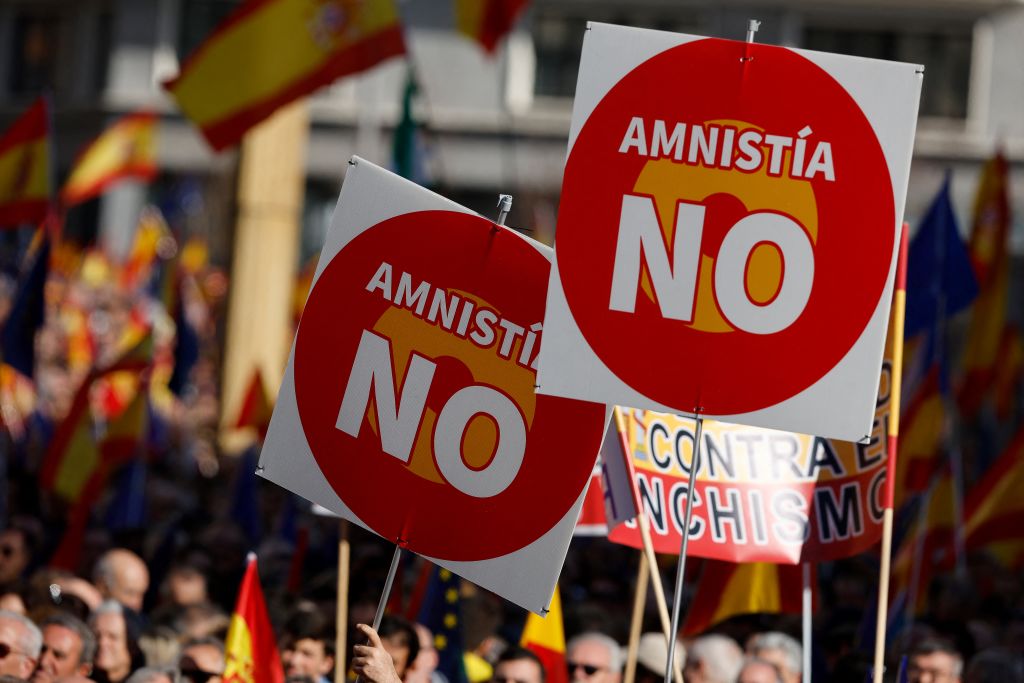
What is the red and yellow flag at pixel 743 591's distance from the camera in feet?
22.6

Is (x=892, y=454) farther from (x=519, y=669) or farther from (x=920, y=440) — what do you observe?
(x=920, y=440)

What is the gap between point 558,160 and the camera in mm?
36625

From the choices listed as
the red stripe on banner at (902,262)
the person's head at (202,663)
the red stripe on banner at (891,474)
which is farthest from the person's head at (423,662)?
the red stripe on banner at (902,262)

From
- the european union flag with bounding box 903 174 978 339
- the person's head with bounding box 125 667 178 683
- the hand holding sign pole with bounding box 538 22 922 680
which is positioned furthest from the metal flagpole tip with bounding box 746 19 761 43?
the european union flag with bounding box 903 174 978 339

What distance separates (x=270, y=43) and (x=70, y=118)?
32089 millimetres

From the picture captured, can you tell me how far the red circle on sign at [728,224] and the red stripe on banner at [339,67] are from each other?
7671 mm

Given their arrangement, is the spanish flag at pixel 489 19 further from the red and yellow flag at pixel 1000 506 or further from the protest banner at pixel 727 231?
the protest banner at pixel 727 231

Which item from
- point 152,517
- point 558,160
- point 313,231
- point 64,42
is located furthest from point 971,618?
point 64,42

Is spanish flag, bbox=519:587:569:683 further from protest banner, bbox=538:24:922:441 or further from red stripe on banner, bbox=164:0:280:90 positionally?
red stripe on banner, bbox=164:0:280:90

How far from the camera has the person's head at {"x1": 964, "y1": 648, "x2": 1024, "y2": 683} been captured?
6469mm

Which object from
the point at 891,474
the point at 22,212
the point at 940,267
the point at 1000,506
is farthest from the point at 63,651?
the point at 940,267

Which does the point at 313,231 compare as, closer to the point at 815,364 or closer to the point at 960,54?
the point at 960,54

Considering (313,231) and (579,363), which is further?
(313,231)

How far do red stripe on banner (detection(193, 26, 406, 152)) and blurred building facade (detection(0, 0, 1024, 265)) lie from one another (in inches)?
715
